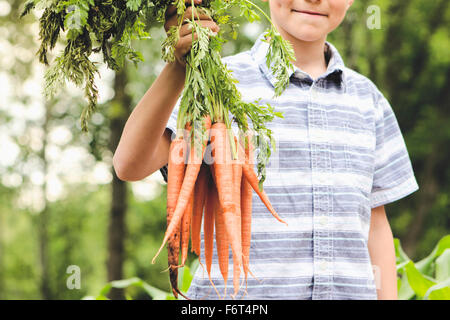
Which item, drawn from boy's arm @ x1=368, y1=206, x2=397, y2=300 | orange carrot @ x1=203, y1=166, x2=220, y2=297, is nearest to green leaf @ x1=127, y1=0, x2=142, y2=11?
orange carrot @ x1=203, y1=166, x2=220, y2=297

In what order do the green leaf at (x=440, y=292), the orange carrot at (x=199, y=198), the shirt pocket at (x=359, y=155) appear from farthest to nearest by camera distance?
the green leaf at (x=440, y=292) < the shirt pocket at (x=359, y=155) < the orange carrot at (x=199, y=198)

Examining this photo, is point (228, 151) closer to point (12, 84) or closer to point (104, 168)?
point (104, 168)

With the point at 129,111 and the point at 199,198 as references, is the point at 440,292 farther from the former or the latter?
the point at 129,111

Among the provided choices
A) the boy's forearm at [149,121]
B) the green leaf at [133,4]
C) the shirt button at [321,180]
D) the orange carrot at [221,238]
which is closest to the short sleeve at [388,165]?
the shirt button at [321,180]

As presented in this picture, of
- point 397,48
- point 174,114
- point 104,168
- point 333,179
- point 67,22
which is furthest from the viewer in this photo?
point 397,48

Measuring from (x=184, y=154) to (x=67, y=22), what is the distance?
47cm

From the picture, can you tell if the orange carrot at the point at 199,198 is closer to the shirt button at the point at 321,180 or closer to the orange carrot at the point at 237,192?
the orange carrot at the point at 237,192

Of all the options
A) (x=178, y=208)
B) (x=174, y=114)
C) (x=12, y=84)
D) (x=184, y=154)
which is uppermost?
(x=12, y=84)

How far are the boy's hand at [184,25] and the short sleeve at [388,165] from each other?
961 millimetres

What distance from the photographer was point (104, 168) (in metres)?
9.48

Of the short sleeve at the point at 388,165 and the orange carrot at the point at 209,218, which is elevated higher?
the short sleeve at the point at 388,165

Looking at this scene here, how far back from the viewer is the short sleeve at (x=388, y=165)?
1.95 meters

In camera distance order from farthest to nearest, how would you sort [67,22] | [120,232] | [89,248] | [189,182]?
[89,248]
[120,232]
[189,182]
[67,22]
